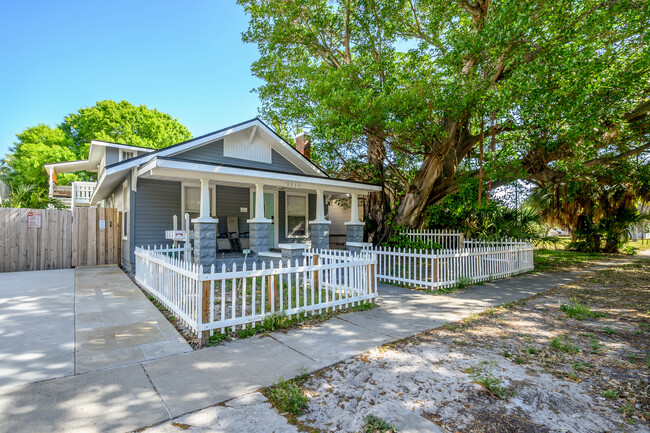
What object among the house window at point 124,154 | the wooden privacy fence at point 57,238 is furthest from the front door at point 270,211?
the house window at point 124,154

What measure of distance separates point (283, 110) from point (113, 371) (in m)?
14.0

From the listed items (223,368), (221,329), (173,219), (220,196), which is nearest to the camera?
(223,368)

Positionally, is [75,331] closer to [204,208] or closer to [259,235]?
[204,208]

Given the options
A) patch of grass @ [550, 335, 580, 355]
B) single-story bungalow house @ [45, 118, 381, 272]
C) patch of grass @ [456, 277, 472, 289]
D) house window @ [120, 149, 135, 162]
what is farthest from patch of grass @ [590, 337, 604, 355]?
house window @ [120, 149, 135, 162]

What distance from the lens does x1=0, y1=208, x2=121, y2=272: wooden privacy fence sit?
10078 mm

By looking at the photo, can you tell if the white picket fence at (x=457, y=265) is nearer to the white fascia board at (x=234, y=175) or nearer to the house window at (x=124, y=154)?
the white fascia board at (x=234, y=175)

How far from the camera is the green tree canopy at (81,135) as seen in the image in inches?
1099

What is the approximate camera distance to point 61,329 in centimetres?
461

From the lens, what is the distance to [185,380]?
3.11 metres

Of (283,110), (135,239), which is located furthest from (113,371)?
(283,110)

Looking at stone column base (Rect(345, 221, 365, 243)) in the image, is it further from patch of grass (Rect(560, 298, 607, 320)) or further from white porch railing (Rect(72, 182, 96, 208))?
white porch railing (Rect(72, 182, 96, 208))

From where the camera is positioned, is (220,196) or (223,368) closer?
(223,368)

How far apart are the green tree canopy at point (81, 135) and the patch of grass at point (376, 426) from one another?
1287 inches

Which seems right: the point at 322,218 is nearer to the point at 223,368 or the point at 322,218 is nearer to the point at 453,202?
the point at 453,202
